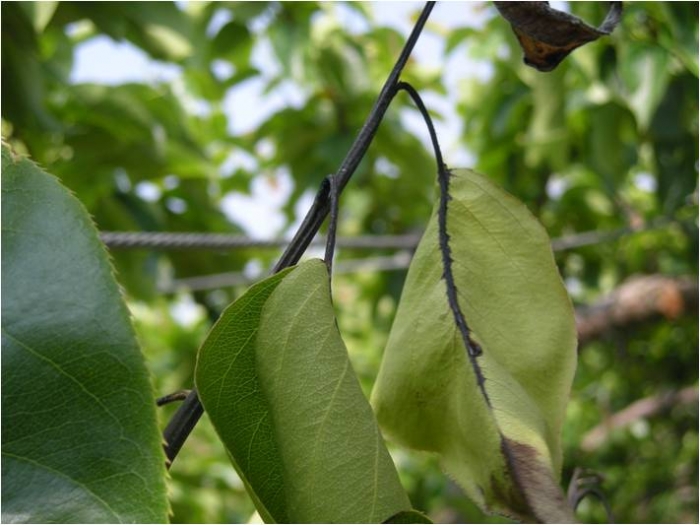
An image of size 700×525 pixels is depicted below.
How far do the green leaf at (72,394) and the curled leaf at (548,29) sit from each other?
5.6 inches

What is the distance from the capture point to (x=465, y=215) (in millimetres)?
329

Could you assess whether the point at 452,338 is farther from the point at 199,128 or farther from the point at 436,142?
the point at 199,128

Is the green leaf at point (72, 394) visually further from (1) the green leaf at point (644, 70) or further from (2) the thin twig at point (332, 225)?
(1) the green leaf at point (644, 70)

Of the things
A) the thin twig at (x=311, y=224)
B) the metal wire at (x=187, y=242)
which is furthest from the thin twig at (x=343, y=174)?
the metal wire at (x=187, y=242)

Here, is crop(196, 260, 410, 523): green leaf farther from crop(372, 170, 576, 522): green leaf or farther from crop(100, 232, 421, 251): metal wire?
crop(100, 232, 421, 251): metal wire

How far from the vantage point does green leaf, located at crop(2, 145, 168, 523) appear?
0.24 metres

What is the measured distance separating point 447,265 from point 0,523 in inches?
6.1

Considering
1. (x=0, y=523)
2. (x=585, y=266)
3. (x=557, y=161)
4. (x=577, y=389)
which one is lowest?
(x=577, y=389)

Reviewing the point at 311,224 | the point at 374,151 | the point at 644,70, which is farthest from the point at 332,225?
the point at 374,151

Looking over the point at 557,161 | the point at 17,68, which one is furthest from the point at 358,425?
the point at 557,161

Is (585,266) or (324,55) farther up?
(324,55)

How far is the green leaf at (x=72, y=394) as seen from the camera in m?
0.24

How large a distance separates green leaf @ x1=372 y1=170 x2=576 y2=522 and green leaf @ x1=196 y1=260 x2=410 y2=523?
37 millimetres

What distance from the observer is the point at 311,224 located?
0.29 metres
